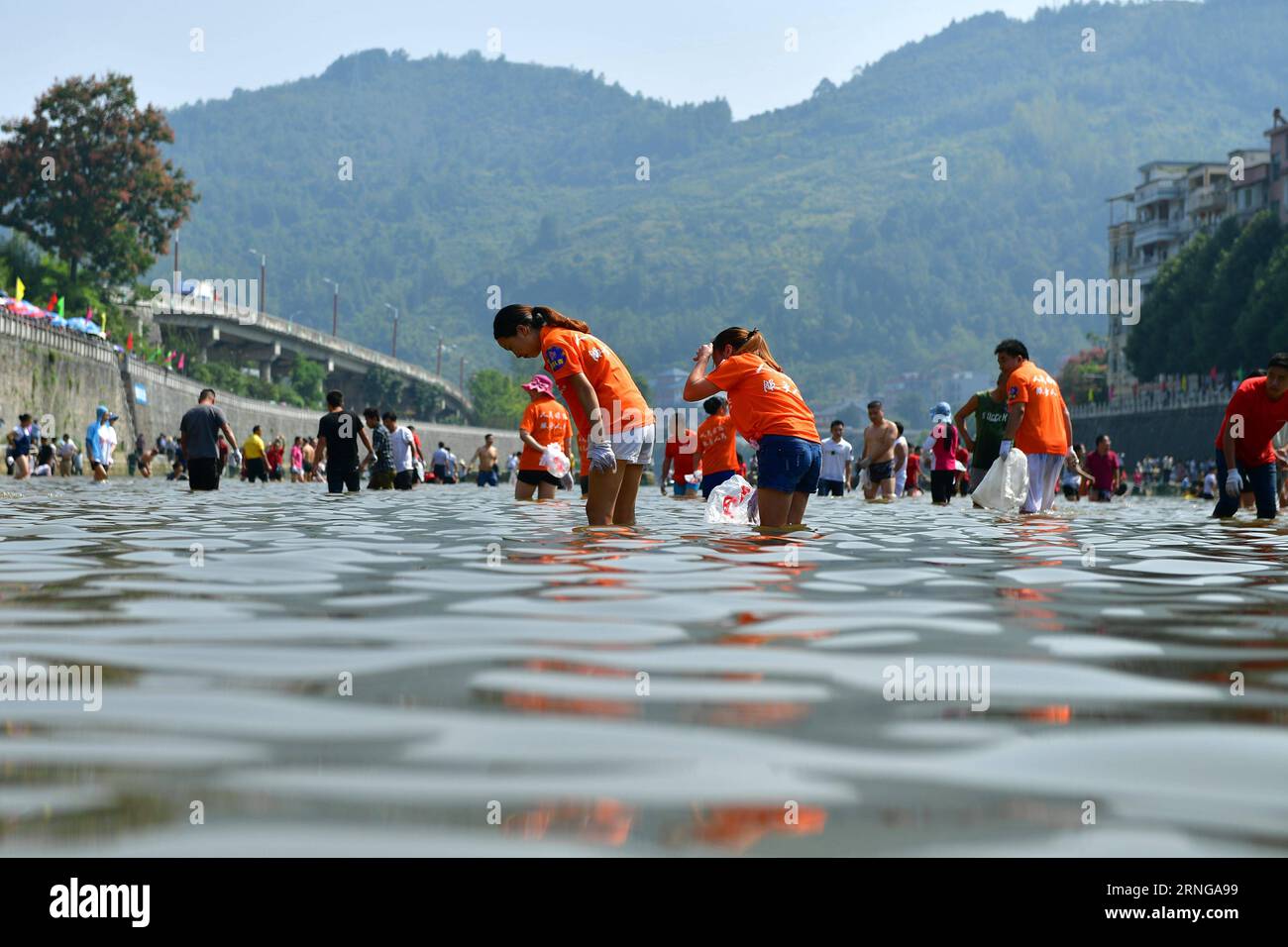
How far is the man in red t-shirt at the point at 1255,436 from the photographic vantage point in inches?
555

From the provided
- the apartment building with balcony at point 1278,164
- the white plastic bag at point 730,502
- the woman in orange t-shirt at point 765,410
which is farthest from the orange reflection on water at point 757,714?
the apartment building with balcony at point 1278,164

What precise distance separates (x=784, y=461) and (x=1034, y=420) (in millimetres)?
4548

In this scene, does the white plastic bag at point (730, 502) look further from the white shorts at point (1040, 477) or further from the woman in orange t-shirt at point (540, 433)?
the woman in orange t-shirt at point (540, 433)

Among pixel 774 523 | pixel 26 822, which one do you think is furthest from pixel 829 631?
pixel 774 523

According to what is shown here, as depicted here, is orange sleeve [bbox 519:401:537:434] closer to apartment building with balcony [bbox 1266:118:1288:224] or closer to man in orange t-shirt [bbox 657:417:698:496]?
man in orange t-shirt [bbox 657:417:698:496]

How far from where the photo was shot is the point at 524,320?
36.2 ft

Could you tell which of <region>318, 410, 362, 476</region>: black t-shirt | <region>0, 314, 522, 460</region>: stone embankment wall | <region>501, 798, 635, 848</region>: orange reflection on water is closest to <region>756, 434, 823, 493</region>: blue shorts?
<region>501, 798, 635, 848</region>: orange reflection on water

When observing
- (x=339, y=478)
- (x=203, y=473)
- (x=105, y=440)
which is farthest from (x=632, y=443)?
(x=105, y=440)

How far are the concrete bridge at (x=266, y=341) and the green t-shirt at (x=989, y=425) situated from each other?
6498 centimetres

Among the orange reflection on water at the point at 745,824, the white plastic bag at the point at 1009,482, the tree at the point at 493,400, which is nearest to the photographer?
the orange reflection on water at the point at 745,824

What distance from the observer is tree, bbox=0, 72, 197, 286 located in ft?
204

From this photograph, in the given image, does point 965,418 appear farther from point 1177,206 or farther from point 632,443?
point 1177,206

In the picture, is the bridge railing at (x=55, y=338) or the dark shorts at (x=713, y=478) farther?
the bridge railing at (x=55, y=338)
